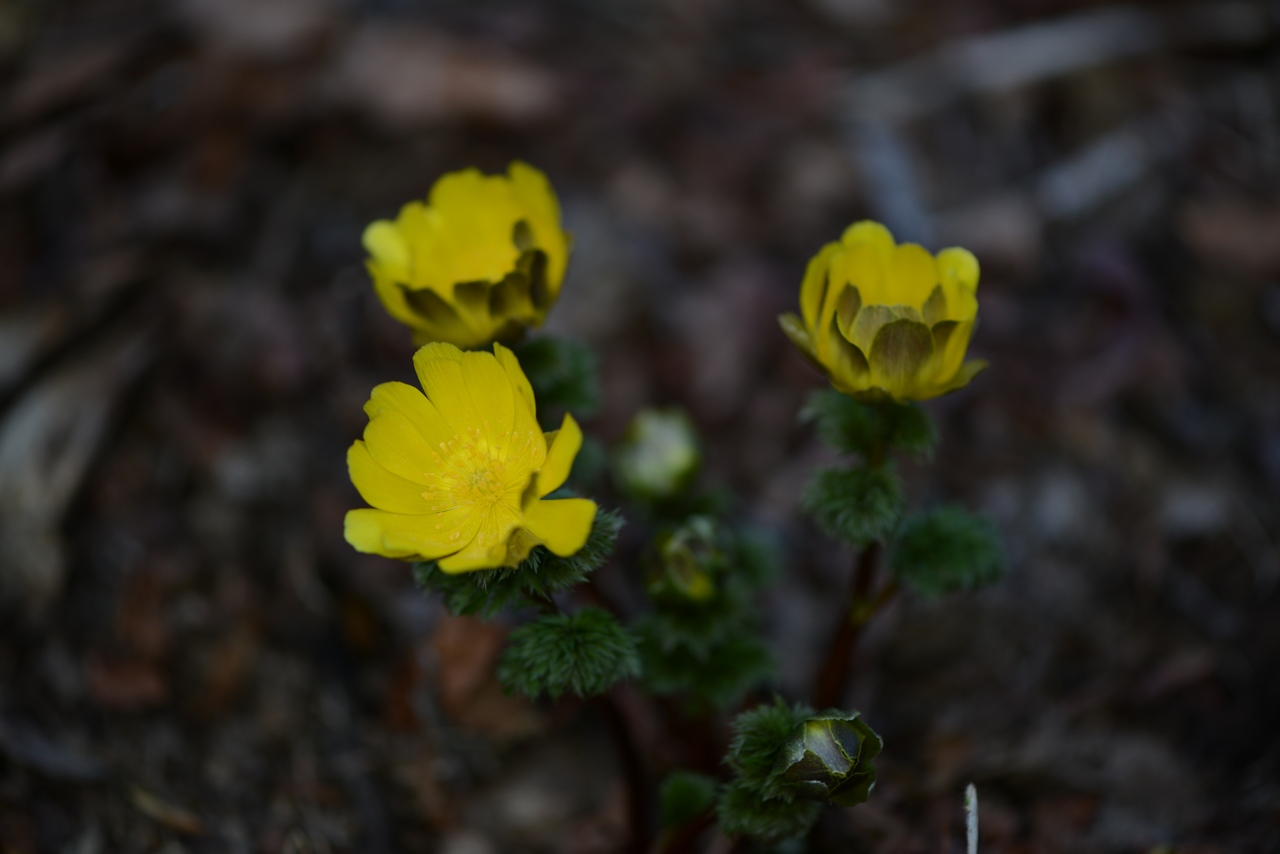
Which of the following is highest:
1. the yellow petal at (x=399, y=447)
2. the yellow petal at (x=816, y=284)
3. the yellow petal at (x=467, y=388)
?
the yellow petal at (x=816, y=284)

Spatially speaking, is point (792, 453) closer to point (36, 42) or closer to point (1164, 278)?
point (1164, 278)

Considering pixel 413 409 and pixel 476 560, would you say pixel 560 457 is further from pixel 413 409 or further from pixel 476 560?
pixel 413 409

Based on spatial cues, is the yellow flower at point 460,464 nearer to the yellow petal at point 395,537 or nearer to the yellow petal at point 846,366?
the yellow petal at point 395,537

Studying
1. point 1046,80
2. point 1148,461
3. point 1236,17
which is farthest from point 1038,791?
point 1236,17

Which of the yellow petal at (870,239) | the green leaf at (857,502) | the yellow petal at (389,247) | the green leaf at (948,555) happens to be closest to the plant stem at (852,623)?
the green leaf at (948,555)

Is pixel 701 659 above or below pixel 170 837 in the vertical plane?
above

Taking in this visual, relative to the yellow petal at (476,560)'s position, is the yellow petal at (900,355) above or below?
above
